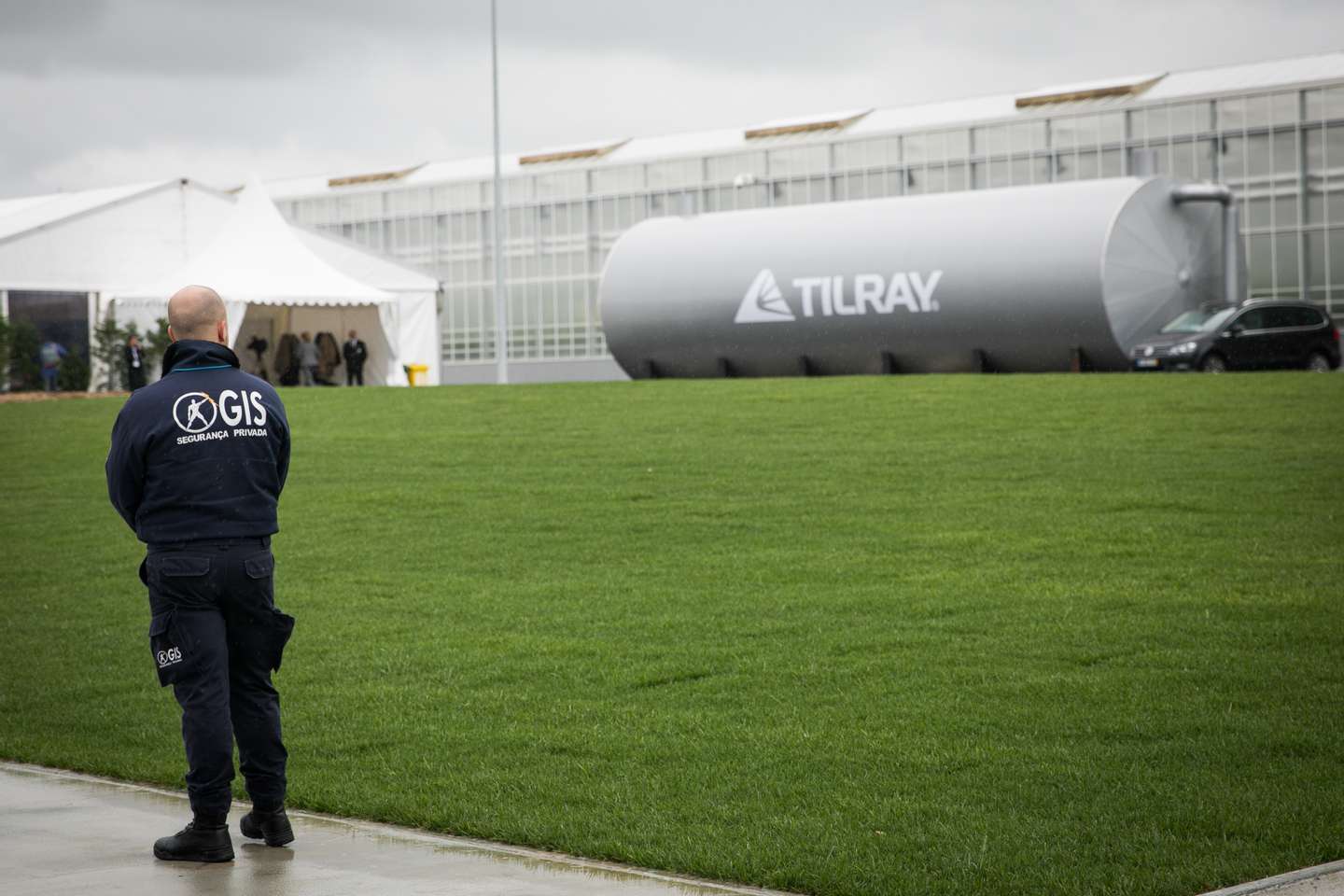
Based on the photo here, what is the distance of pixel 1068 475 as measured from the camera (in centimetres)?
1590

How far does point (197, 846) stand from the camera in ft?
18.5

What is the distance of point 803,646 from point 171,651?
4.61 m

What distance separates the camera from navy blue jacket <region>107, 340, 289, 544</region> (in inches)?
226

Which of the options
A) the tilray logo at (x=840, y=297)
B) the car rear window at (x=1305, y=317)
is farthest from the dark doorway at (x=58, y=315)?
the car rear window at (x=1305, y=317)

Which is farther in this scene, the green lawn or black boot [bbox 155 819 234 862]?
the green lawn

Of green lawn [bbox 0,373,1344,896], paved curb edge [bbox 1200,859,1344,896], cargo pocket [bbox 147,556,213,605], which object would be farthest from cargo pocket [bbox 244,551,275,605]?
paved curb edge [bbox 1200,859,1344,896]

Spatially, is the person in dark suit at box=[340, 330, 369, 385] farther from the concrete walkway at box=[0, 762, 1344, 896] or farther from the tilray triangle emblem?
the concrete walkway at box=[0, 762, 1344, 896]

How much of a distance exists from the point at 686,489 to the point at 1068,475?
367cm

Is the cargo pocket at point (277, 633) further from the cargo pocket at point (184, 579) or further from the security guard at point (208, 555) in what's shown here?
the cargo pocket at point (184, 579)

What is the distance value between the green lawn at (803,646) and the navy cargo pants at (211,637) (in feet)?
2.86

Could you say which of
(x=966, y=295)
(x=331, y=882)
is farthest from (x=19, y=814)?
(x=966, y=295)

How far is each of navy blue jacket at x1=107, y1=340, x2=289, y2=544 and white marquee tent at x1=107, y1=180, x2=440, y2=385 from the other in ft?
99.1

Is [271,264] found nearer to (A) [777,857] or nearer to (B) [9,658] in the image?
(B) [9,658]

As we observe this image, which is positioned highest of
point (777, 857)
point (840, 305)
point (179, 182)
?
point (179, 182)
